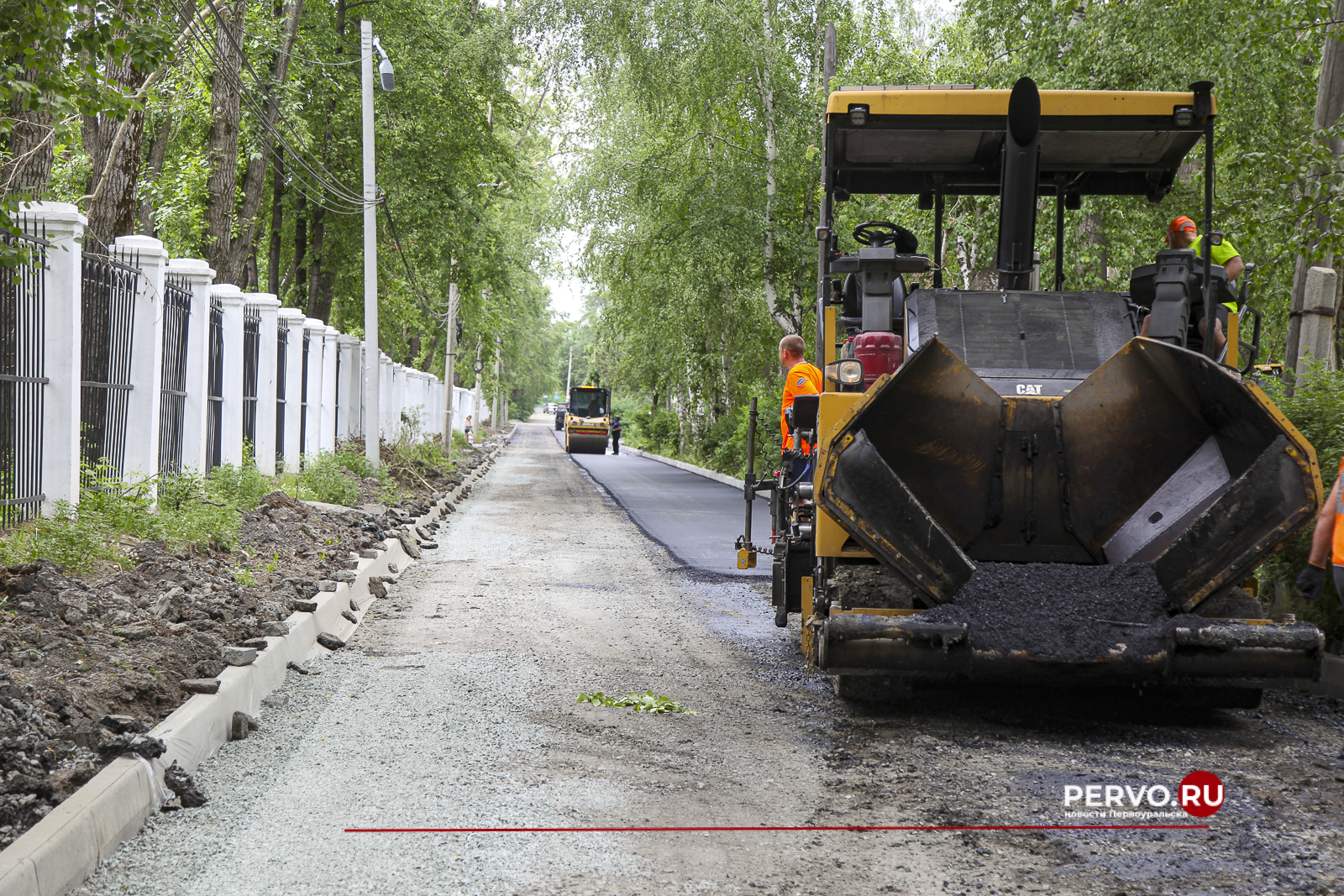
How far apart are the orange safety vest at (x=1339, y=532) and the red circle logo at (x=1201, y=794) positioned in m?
1.13

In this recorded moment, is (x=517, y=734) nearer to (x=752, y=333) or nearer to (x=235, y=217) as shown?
(x=235, y=217)

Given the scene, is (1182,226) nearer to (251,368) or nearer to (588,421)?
(251,368)

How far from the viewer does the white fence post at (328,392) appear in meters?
21.1

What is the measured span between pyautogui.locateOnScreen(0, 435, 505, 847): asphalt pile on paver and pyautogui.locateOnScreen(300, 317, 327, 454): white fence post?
953 centimetres

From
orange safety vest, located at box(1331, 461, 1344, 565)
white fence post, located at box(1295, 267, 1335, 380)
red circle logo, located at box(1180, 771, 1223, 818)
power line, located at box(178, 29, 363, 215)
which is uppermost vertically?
power line, located at box(178, 29, 363, 215)

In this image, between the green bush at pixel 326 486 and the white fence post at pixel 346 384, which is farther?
the white fence post at pixel 346 384

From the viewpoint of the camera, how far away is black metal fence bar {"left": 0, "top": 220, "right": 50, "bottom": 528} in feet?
27.6

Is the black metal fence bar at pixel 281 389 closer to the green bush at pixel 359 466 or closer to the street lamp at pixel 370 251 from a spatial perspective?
the green bush at pixel 359 466

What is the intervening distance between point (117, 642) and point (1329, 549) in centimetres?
578

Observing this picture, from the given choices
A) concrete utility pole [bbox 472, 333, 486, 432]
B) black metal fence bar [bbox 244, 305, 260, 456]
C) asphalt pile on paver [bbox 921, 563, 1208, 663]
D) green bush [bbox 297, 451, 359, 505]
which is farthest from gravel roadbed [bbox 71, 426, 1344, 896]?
concrete utility pole [bbox 472, 333, 486, 432]

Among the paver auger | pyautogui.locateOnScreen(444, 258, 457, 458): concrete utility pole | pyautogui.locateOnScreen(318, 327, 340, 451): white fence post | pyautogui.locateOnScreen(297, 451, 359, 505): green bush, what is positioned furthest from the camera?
pyautogui.locateOnScreen(444, 258, 457, 458): concrete utility pole

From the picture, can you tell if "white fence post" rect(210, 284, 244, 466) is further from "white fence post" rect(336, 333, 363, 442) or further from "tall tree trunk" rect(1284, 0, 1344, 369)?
"tall tree trunk" rect(1284, 0, 1344, 369)

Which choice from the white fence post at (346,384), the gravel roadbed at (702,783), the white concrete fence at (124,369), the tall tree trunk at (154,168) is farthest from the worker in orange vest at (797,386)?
the white fence post at (346,384)

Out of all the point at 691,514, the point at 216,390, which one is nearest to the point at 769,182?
the point at 691,514
